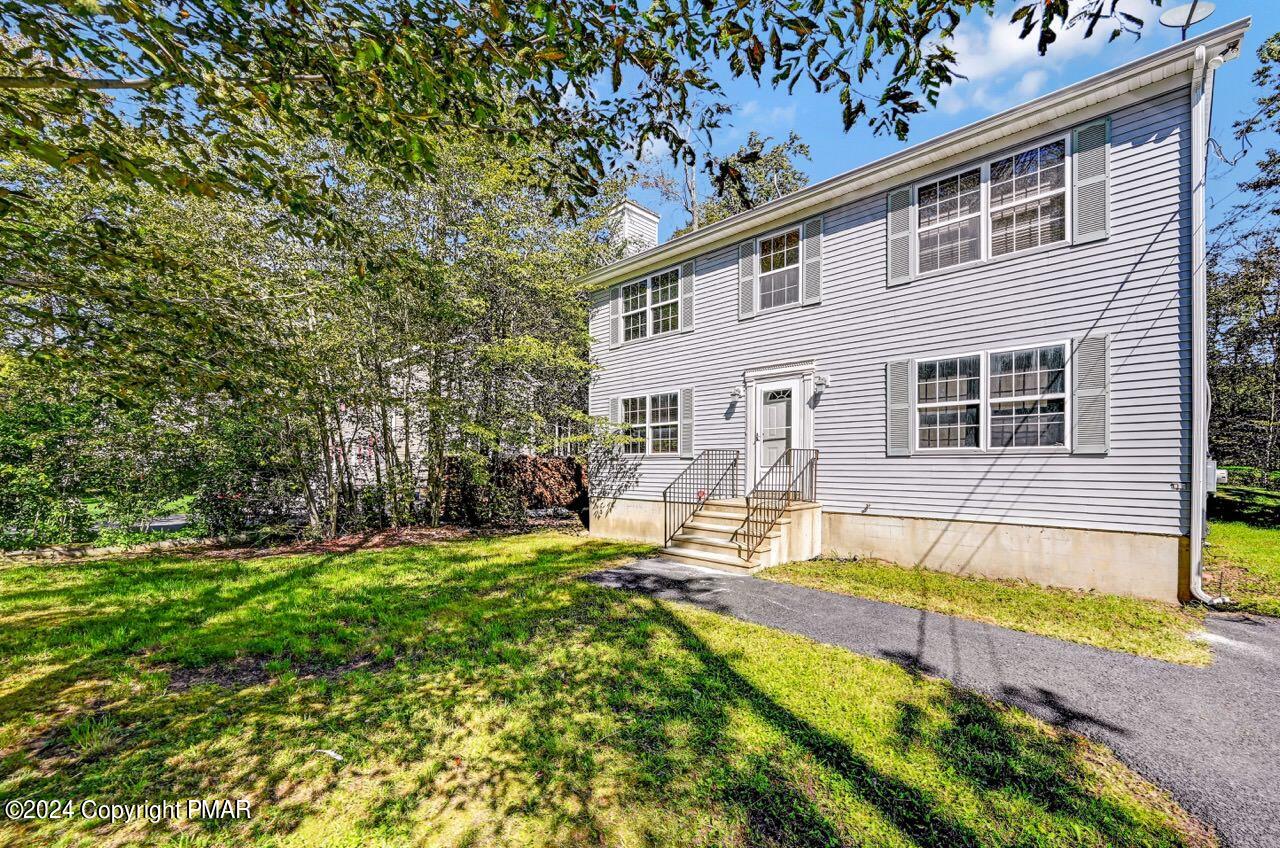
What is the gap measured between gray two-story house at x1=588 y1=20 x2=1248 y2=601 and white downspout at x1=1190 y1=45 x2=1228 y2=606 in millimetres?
25

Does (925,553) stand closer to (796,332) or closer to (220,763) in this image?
(796,332)

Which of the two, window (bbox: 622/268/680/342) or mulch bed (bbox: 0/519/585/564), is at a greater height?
window (bbox: 622/268/680/342)

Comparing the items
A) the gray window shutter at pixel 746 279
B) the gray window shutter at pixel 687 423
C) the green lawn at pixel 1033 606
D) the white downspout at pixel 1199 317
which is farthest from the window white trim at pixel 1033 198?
the gray window shutter at pixel 687 423

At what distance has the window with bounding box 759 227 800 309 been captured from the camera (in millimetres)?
9328

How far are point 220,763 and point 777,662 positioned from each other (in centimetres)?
381

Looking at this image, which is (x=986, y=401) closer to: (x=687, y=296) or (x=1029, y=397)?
(x=1029, y=397)

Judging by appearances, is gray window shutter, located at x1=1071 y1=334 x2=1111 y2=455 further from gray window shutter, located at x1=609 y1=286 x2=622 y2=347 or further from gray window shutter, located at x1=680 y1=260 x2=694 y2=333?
gray window shutter, located at x1=609 y1=286 x2=622 y2=347

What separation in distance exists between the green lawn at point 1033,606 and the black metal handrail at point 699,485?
8.22 feet

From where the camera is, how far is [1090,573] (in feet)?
20.6

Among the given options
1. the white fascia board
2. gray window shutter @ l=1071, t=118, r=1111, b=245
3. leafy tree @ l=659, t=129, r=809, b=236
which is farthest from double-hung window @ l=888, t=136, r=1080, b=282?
leafy tree @ l=659, t=129, r=809, b=236

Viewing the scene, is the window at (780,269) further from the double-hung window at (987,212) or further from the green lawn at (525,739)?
the green lawn at (525,739)

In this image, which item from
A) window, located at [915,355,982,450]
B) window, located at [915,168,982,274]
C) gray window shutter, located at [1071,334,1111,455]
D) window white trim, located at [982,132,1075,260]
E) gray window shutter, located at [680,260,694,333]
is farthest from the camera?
gray window shutter, located at [680,260,694,333]

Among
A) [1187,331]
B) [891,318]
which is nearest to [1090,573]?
[1187,331]

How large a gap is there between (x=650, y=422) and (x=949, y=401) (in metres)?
5.94
